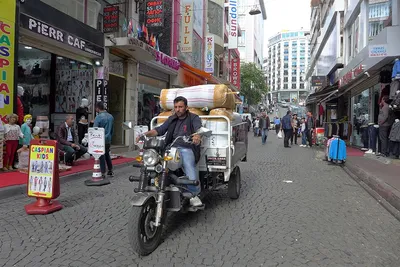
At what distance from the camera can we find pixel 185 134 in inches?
171

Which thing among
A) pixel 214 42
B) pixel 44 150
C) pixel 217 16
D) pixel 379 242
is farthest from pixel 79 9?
pixel 217 16

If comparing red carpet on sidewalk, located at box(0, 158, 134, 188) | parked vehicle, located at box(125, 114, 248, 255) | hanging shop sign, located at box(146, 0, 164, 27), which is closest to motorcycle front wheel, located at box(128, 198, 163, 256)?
parked vehicle, located at box(125, 114, 248, 255)

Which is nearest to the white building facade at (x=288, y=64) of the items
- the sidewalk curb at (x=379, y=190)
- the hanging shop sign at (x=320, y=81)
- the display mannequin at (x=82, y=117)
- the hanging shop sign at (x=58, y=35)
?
the hanging shop sign at (x=320, y=81)

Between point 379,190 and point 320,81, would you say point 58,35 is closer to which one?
point 379,190

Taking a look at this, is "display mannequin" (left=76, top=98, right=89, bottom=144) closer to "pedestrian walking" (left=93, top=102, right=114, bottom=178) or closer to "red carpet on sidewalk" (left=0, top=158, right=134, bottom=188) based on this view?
"red carpet on sidewalk" (left=0, top=158, right=134, bottom=188)

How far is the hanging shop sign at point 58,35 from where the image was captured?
321 inches

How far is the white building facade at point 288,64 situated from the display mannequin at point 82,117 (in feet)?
426

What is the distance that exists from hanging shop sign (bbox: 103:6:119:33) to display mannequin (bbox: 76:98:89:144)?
2.80 metres

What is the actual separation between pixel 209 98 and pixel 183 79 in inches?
564

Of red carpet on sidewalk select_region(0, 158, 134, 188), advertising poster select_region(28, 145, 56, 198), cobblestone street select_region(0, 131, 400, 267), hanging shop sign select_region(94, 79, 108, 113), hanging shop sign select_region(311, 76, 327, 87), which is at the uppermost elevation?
hanging shop sign select_region(311, 76, 327, 87)

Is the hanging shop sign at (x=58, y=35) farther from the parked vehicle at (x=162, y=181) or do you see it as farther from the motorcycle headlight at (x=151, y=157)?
the motorcycle headlight at (x=151, y=157)

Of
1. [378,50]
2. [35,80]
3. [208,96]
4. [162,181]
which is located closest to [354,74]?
[378,50]

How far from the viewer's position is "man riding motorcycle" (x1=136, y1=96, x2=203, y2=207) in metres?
4.12

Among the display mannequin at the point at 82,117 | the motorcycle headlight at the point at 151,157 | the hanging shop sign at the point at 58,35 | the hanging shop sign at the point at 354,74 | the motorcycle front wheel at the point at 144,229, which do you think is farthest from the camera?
the hanging shop sign at the point at 354,74
